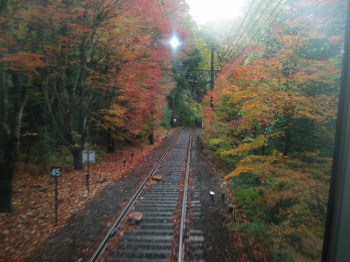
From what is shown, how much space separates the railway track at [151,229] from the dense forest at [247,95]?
1.69m

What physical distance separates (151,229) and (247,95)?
5243 millimetres

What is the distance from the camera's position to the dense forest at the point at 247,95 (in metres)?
4.38

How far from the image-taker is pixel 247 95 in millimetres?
7656

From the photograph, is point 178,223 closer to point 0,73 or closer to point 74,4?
point 0,73

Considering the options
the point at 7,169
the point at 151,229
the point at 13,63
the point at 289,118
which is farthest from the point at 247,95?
the point at 7,169

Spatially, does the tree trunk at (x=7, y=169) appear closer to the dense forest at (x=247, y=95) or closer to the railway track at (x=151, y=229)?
the dense forest at (x=247, y=95)

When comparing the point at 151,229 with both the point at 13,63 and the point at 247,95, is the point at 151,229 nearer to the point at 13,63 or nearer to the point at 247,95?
→ the point at 247,95

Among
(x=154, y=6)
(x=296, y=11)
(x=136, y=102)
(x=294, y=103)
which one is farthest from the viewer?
(x=136, y=102)

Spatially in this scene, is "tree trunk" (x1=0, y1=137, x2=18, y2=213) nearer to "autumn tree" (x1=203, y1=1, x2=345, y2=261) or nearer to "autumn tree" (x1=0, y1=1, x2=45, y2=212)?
"autumn tree" (x1=0, y1=1, x2=45, y2=212)

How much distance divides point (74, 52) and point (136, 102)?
5.30 m

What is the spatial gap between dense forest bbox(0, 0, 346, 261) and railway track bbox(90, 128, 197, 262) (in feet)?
5.55

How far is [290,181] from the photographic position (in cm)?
521

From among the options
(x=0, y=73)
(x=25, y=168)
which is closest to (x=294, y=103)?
(x=0, y=73)

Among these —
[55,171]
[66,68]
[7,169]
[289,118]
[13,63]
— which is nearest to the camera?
[13,63]
